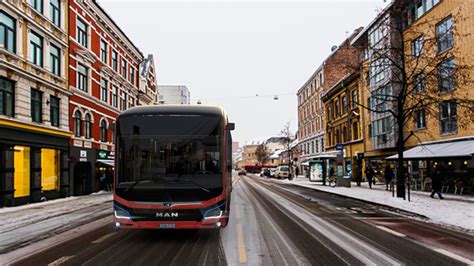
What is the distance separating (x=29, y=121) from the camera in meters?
20.4

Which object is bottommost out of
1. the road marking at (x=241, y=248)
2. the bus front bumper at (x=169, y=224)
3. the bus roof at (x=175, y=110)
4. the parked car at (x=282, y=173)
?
the parked car at (x=282, y=173)

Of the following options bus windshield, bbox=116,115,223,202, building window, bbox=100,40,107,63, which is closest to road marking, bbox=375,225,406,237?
bus windshield, bbox=116,115,223,202

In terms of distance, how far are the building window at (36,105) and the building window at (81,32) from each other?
688cm

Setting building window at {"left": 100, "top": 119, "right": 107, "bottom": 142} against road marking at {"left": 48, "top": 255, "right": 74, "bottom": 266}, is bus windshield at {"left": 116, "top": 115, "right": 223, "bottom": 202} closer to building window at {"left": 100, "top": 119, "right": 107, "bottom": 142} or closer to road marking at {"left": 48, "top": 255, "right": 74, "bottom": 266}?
road marking at {"left": 48, "top": 255, "right": 74, "bottom": 266}

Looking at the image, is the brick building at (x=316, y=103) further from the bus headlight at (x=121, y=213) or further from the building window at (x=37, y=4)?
the bus headlight at (x=121, y=213)

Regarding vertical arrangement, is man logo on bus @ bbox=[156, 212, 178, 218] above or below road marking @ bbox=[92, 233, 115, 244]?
above

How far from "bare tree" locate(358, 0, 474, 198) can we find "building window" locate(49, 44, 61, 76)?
1854cm

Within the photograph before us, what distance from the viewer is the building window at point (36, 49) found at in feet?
69.9

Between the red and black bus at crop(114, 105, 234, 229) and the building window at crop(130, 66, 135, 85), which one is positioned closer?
the red and black bus at crop(114, 105, 234, 229)

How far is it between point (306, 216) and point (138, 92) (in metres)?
34.9

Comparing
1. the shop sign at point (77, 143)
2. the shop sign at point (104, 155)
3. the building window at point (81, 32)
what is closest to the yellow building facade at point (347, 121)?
the shop sign at point (104, 155)

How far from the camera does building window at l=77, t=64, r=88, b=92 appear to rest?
27.5 meters

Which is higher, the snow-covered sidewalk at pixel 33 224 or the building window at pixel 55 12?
the building window at pixel 55 12

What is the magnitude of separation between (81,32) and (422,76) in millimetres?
23452
